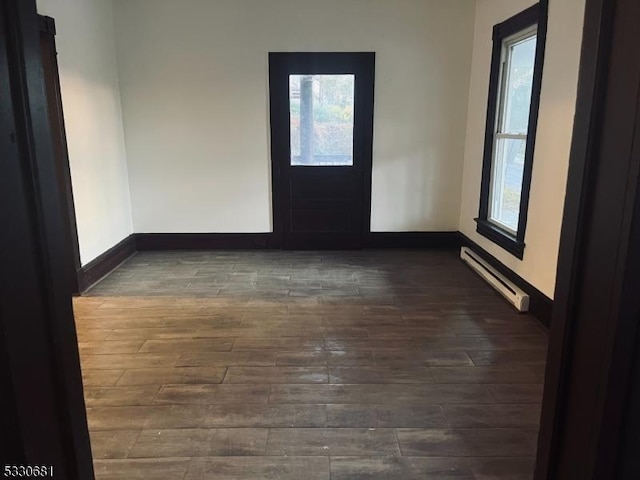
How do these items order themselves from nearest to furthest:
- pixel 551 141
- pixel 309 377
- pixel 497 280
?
pixel 309 377
pixel 551 141
pixel 497 280

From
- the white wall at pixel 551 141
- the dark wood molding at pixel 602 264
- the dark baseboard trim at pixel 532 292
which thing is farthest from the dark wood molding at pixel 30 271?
the white wall at pixel 551 141

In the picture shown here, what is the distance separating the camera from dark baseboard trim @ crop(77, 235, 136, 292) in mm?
4056

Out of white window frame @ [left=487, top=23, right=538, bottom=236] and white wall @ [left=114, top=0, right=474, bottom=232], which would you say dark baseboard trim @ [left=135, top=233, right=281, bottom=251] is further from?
white window frame @ [left=487, top=23, right=538, bottom=236]

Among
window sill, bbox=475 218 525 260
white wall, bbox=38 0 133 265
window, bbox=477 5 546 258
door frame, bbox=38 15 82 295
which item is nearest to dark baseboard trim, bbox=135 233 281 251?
white wall, bbox=38 0 133 265

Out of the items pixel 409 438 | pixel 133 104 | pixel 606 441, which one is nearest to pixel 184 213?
pixel 133 104

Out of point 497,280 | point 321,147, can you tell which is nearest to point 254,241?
point 321,147

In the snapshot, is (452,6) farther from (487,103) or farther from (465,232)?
(465,232)

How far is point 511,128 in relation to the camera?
13.6ft

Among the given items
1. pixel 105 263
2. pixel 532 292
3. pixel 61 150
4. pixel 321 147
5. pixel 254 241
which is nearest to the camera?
pixel 532 292

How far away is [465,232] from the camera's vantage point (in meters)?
5.14

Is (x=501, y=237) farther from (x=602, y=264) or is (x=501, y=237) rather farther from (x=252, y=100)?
(x=602, y=264)

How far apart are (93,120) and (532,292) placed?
158 inches

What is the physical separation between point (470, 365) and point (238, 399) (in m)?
1.37

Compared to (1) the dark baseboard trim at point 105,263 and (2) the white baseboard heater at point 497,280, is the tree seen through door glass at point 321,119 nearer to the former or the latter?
(2) the white baseboard heater at point 497,280
